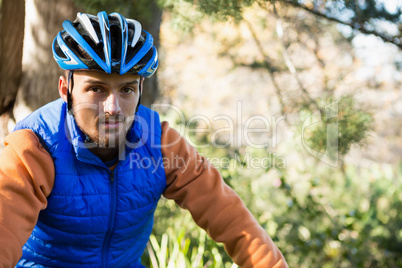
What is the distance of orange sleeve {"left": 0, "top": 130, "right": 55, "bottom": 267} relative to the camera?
1606mm

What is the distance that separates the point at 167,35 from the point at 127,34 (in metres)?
7.47

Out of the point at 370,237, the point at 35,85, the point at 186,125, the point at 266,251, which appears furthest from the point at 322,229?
the point at 35,85

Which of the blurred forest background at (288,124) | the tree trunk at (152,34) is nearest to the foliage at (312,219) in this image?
the blurred forest background at (288,124)

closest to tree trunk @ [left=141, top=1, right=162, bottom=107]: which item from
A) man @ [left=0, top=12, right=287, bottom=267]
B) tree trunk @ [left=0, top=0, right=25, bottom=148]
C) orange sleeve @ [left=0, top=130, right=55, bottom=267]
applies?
tree trunk @ [left=0, top=0, right=25, bottom=148]

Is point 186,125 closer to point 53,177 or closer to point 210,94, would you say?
point 53,177

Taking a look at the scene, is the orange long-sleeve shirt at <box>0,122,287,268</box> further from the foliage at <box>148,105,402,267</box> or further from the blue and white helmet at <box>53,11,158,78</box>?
the foliage at <box>148,105,402,267</box>

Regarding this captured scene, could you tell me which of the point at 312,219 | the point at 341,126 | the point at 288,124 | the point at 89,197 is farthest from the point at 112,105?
the point at 312,219

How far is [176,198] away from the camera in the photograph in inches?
82.5

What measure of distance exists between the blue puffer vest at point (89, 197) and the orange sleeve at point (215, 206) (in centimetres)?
7

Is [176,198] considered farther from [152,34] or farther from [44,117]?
[152,34]

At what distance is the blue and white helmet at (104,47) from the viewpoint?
1810 mm

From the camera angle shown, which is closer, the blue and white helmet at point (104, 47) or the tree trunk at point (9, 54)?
the blue and white helmet at point (104, 47)

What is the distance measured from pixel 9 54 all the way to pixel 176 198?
156 centimetres

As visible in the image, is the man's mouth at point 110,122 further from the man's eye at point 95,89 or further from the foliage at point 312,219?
the foliage at point 312,219
